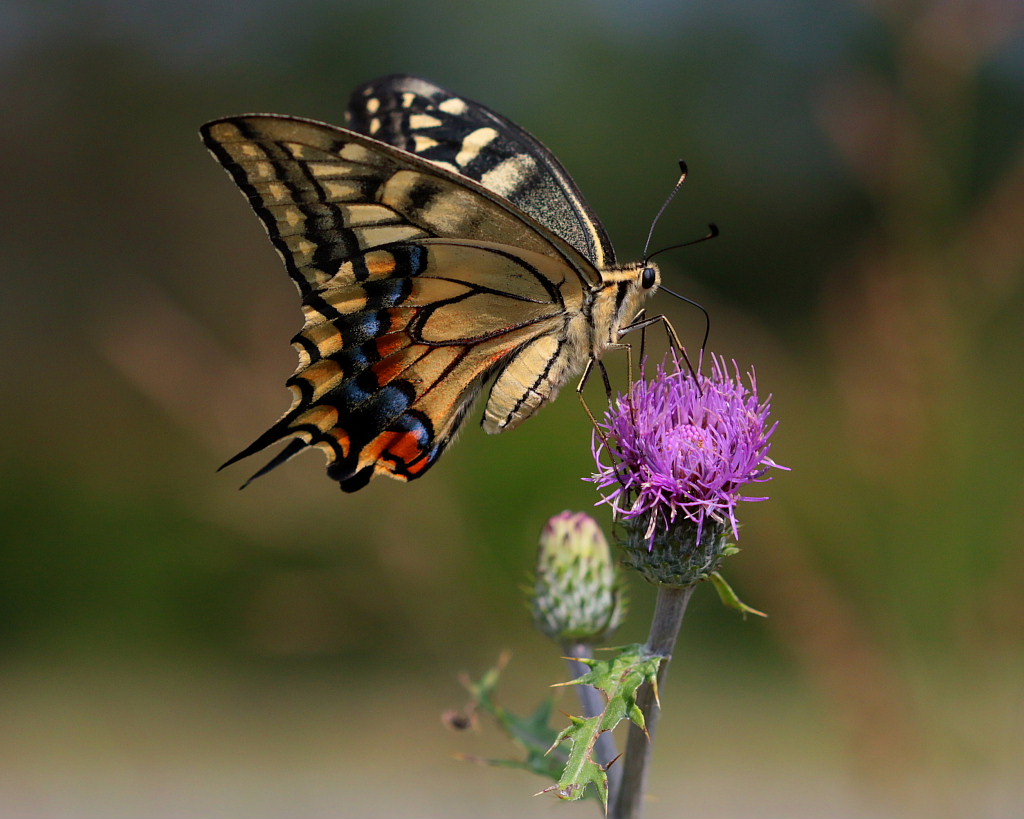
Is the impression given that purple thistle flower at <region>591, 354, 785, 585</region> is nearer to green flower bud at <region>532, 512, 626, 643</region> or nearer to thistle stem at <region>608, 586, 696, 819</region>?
thistle stem at <region>608, 586, 696, 819</region>

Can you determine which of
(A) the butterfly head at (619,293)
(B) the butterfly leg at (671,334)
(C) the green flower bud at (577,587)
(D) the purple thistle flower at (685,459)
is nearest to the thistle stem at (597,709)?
(C) the green flower bud at (577,587)

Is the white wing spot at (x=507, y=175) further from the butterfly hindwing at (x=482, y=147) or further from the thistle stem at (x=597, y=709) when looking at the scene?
the thistle stem at (x=597, y=709)

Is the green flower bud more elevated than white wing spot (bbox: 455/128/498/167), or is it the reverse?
white wing spot (bbox: 455/128/498/167)

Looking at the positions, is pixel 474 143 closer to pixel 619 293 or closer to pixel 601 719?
pixel 619 293

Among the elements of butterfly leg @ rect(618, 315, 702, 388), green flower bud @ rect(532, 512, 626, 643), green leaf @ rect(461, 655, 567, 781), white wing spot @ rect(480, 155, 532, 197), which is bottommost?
green leaf @ rect(461, 655, 567, 781)

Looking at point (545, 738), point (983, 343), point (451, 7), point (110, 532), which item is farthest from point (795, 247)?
point (545, 738)

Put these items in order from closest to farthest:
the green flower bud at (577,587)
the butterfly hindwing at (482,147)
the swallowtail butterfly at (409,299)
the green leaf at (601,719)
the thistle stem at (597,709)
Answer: the green leaf at (601,719), the thistle stem at (597,709), the swallowtail butterfly at (409,299), the green flower bud at (577,587), the butterfly hindwing at (482,147)

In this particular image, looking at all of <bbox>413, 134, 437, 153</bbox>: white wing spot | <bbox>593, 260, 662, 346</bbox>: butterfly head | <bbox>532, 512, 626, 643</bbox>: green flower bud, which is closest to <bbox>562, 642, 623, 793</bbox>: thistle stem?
<bbox>532, 512, 626, 643</bbox>: green flower bud
